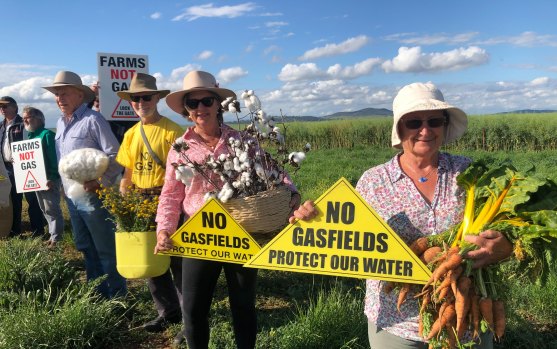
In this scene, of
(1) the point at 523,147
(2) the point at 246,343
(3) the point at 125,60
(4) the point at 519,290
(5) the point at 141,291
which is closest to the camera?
(2) the point at 246,343

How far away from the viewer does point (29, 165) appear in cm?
631

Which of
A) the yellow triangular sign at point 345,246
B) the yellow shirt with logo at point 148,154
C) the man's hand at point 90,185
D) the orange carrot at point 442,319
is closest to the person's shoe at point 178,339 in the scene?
the yellow shirt with logo at point 148,154

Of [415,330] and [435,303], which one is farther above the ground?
[435,303]

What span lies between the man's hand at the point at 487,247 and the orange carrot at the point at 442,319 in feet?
0.71

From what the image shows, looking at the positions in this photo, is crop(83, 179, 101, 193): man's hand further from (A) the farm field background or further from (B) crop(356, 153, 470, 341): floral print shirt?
(B) crop(356, 153, 470, 341): floral print shirt

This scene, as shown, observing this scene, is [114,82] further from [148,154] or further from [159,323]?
[159,323]

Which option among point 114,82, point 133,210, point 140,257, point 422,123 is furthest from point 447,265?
point 114,82

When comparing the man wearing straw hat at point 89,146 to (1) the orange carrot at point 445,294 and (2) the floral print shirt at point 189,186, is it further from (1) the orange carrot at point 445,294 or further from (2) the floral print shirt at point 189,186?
(1) the orange carrot at point 445,294

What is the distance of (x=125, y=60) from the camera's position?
6.25 meters

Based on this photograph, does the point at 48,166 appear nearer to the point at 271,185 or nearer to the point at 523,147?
the point at 271,185

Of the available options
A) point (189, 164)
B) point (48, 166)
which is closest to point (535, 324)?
point (189, 164)

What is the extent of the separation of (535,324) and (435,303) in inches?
98.0

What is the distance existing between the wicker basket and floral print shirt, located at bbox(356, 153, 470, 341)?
1.90 feet

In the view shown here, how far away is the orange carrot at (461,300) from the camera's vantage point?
1854mm
